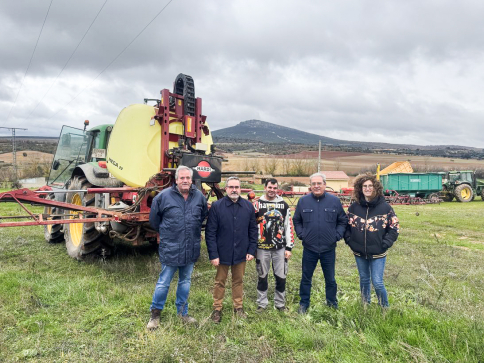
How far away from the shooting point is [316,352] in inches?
110

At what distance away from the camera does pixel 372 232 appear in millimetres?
3539

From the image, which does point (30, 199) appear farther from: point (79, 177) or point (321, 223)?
point (321, 223)

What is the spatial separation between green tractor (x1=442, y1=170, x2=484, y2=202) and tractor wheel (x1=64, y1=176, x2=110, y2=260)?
23525 millimetres

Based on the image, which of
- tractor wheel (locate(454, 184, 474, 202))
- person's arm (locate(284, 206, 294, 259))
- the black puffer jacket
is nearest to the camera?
the black puffer jacket

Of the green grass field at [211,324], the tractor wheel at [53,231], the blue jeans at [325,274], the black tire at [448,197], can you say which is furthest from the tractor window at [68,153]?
the black tire at [448,197]

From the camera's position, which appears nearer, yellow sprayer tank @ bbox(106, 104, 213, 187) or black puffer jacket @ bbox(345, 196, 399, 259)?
black puffer jacket @ bbox(345, 196, 399, 259)

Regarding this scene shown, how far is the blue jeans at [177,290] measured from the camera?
11.1 feet

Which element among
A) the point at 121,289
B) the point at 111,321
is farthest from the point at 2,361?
the point at 121,289

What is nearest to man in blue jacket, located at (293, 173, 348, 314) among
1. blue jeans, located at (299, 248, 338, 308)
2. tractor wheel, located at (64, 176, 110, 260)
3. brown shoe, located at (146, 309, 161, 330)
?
blue jeans, located at (299, 248, 338, 308)

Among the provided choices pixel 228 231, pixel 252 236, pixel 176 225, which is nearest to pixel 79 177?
pixel 176 225

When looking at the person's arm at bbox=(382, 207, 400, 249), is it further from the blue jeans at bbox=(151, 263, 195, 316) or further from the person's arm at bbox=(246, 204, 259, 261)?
the blue jeans at bbox=(151, 263, 195, 316)

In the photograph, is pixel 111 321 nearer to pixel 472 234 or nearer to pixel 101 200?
pixel 101 200

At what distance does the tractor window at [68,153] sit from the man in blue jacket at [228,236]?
474cm

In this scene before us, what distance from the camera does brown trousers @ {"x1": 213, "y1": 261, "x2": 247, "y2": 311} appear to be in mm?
3643
